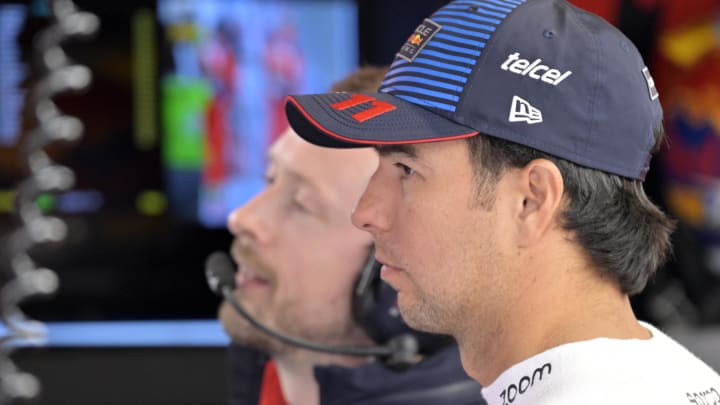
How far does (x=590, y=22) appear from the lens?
3.13 feet

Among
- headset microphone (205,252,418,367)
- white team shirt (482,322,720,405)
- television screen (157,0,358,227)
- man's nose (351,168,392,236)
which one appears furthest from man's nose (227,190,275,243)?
television screen (157,0,358,227)

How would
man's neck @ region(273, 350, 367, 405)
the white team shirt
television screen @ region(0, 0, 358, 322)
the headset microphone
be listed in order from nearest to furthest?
the white team shirt < the headset microphone < man's neck @ region(273, 350, 367, 405) < television screen @ region(0, 0, 358, 322)

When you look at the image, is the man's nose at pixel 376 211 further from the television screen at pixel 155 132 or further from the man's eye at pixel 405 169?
the television screen at pixel 155 132

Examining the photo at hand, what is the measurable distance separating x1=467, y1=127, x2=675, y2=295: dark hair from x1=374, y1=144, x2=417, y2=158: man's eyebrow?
0.17 feet

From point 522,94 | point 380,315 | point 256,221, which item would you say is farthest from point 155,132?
point 522,94

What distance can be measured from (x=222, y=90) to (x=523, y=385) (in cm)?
218

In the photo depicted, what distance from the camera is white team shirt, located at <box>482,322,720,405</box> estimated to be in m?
0.84

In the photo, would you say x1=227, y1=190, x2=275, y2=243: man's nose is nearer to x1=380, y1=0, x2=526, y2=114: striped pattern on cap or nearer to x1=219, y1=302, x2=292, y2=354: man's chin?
x1=219, y1=302, x2=292, y2=354: man's chin

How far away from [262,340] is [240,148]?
1.59 meters

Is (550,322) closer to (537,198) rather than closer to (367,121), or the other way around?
(537,198)

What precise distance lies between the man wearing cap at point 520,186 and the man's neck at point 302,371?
1.56 ft

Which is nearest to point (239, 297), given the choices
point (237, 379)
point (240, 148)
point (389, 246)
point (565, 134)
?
point (237, 379)

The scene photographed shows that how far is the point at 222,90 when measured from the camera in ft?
9.73

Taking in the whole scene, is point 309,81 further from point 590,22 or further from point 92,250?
point 590,22
